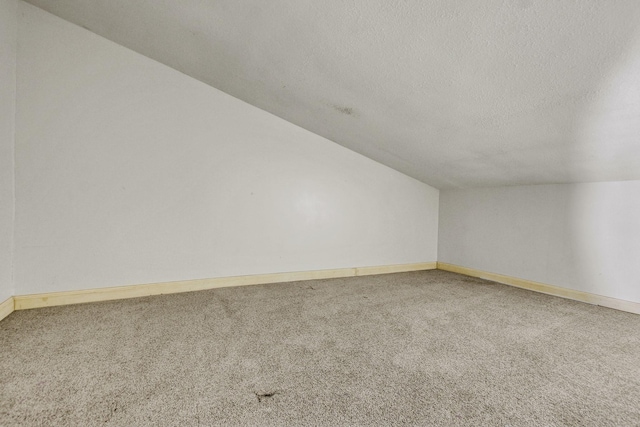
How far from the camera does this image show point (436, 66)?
1.49 meters

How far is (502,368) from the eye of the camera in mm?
1238

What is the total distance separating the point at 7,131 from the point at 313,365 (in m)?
2.28

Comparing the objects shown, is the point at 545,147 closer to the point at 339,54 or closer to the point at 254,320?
the point at 339,54

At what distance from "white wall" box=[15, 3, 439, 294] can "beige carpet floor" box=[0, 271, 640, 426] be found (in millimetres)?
412

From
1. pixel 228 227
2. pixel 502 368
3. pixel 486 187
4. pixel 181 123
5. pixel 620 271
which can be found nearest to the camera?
pixel 502 368

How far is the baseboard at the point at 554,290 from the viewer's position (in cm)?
217

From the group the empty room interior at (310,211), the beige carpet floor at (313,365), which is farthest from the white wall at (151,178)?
the beige carpet floor at (313,365)

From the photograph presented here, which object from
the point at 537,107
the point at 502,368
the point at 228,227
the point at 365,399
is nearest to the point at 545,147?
the point at 537,107

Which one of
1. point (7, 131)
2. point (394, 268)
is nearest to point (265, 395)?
point (7, 131)

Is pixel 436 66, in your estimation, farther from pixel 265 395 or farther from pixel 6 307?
pixel 6 307

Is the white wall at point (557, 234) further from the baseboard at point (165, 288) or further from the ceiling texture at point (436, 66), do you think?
the baseboard at point (165, 288)

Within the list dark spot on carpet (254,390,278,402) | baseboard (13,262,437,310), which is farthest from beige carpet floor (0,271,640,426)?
baseboard (13,262,437,310)

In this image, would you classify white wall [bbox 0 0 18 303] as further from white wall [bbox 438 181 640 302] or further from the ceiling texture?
white wall [bbox 438 181 640 302]

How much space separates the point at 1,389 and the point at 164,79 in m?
2.15
